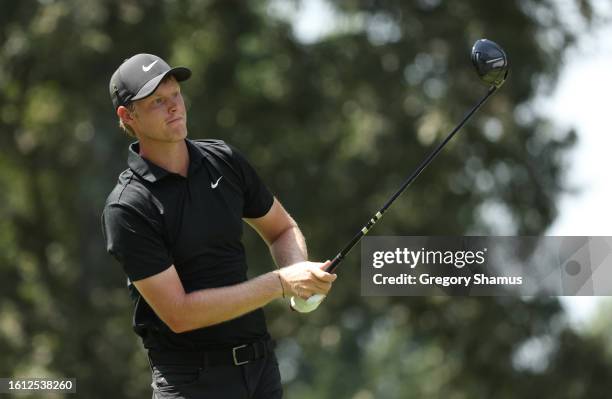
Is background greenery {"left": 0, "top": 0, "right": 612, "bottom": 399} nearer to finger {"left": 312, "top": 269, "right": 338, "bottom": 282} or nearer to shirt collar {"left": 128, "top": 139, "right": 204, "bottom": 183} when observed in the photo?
shirt collar {"left": 128, "top": 139, "right": 204, "bottom": 183}

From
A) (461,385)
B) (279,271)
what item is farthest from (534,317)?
(279,271)

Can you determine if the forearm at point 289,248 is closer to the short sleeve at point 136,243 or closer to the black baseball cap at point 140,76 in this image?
the short sleeve at point 136,243

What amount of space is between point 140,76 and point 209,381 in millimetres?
1321

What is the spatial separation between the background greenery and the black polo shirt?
36.0ft

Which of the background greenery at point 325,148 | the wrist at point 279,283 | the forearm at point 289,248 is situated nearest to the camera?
the wrist at point 279,283

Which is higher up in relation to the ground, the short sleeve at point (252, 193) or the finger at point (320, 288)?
the short sleeve at point (252, 193)

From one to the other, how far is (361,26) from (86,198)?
4.80 meters

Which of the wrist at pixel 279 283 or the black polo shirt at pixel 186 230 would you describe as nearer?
the black polo shirt at pixel 186 230

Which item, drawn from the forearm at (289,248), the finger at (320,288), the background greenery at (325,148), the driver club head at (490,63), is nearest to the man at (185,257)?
the finger at (320,288)

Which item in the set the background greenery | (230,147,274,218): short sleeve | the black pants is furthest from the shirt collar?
the background greenery

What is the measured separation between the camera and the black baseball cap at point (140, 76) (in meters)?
5.23

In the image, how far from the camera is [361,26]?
1853 centimetres

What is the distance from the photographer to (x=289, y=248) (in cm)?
561

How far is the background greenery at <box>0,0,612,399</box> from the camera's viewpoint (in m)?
17.0
